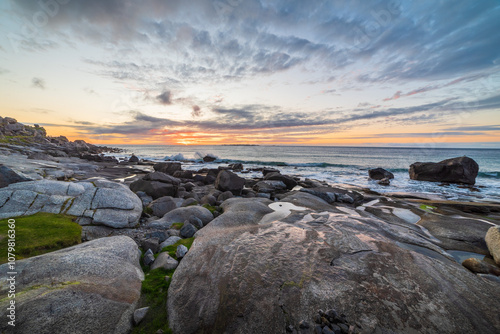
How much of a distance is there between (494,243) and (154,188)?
16.3 metres

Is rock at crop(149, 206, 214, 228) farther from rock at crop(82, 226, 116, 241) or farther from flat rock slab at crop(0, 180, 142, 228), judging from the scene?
rock at crop(82, 226, 116, 241)

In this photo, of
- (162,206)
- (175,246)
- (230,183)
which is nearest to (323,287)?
(175,246)

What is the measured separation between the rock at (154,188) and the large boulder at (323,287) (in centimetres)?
864

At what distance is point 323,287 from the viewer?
3.85 meters

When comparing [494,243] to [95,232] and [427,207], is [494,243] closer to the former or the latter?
[427,207]

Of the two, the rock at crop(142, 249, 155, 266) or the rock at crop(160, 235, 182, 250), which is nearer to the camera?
the rock at crop(142, 249, 155, 266)

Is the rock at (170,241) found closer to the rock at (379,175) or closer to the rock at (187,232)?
the rock at (187,232)

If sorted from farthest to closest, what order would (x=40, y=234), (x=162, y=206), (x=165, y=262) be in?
(x=162, y=206)
(x=40, y=234)
(x=165, y=262)

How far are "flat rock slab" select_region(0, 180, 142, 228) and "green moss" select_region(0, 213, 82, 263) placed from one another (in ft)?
1.66

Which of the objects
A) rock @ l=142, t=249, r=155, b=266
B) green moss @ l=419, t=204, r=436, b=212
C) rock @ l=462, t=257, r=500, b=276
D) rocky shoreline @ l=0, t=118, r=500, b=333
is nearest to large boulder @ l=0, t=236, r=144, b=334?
rocky shoreline @ l=0, t=118, r=500, b=333

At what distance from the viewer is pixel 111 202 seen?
782cm

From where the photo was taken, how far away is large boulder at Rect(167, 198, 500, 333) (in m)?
3.25

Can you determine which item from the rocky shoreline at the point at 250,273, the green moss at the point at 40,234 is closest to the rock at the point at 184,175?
the rocky shoreline at the point at 250,273

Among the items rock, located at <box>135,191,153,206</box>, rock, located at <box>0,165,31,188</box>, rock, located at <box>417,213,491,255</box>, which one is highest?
rock, located at <box>0,165,31,188</box>
